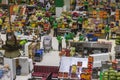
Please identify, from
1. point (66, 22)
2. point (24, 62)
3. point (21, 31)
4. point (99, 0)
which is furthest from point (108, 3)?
point (24, 62)

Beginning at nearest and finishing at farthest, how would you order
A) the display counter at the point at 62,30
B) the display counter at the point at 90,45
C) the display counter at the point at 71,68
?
1. the display counter at the point at 71,68
2. the display counter at the point at 90,45
3. the display counter at the point at 62,30

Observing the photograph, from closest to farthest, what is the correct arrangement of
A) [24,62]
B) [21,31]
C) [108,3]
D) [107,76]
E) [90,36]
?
[107,76] < [24,62] < [90,36] < [21,31] < [108,3]

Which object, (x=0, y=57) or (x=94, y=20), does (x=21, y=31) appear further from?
(x=0, y=57)

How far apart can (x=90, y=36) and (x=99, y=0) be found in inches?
303

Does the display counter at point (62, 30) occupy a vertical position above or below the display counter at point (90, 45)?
above

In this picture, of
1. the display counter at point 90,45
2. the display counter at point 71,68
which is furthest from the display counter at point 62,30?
the display counter at point 71,68

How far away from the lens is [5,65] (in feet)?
43.2

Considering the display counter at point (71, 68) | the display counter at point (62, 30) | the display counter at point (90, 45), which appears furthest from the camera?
the display counter at point (62, 30)

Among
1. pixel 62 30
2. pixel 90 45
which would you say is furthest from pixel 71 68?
pixel 62 30

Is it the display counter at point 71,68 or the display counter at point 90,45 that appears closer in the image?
the display counter at point 71,68

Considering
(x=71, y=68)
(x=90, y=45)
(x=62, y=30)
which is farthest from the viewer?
(x=62, y=30)

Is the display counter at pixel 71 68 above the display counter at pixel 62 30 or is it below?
below

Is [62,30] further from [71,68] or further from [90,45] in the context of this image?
[71,68]

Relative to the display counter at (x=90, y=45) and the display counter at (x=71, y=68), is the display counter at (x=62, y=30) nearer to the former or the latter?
the display counter at (x=90, y=45)
